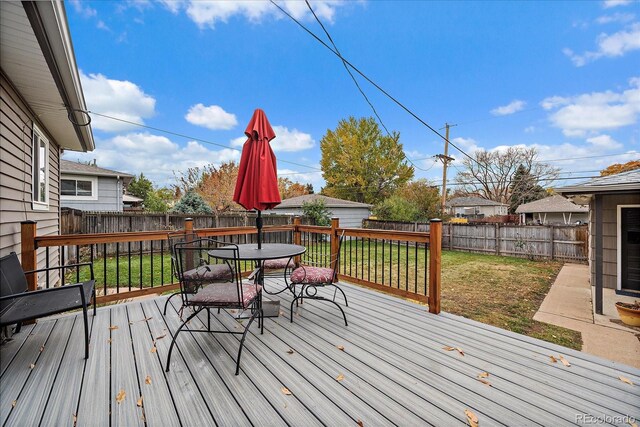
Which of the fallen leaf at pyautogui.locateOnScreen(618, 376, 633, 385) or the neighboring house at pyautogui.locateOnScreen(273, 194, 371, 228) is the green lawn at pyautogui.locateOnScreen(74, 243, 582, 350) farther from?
the neighboring house at pyautogui.locateOnScreen(273, 194, 371, 228)

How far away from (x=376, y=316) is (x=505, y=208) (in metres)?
28.7

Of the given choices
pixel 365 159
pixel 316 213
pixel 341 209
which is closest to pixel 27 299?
pixel 316 213

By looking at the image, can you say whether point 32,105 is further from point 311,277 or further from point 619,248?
point 619,248

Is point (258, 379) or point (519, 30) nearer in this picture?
point (258, 379)

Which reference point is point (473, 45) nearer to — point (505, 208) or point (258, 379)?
point (258, 379)

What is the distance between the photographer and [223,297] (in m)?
2.09

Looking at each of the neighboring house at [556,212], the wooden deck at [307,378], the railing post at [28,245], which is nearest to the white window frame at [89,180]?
the railing post at [28,245]

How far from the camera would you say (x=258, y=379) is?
178 cm

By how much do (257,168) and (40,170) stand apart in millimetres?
4188

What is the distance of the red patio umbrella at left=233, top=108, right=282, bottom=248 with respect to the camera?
9.50ft

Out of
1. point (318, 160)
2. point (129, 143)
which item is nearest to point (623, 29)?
point (318, 160)

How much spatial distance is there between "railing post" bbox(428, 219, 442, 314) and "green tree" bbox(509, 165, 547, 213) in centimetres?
2619

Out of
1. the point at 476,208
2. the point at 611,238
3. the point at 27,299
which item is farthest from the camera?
the point at 476,208

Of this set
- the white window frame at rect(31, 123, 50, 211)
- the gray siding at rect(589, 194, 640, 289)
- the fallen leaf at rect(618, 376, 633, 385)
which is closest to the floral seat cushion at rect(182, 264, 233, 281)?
the white window frame at rect(31, 123, 50, 211)
